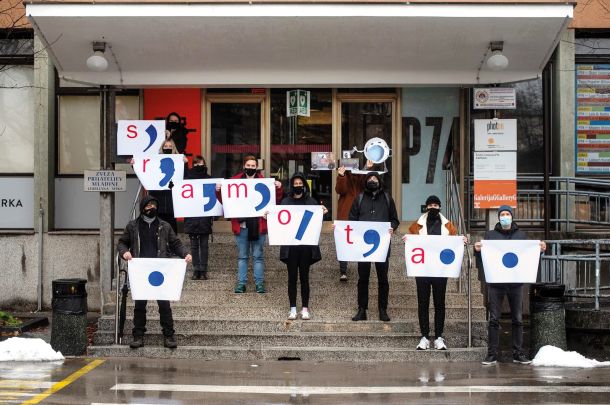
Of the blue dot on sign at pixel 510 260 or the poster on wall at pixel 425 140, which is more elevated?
the poster on wall at pixel 425 140

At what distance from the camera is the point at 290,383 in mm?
10875

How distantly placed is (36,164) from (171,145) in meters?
3.87

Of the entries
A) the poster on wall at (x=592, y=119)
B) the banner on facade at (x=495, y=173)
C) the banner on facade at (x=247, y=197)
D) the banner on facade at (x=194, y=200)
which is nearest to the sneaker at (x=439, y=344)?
the banner on facade at (x=495, y=173)

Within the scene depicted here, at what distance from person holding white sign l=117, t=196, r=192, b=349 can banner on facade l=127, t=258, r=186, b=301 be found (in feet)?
0.83

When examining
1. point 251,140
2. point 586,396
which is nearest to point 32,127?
point 251,140

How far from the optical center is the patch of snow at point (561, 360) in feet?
39.3

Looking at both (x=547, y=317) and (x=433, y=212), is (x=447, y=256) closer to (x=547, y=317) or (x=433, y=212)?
(x=433, y=212)

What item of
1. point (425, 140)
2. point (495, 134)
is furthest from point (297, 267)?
point (425, 140)

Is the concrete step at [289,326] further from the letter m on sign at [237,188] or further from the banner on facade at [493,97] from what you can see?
the banner on facade at [493,97]

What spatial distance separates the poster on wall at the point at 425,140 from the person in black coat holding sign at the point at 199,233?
14.5 ft

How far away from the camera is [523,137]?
17.7 meters

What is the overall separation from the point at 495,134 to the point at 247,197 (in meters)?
3.88

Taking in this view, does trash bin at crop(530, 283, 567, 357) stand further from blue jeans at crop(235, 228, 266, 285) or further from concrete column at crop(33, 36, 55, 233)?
concrete column at crop(33, 36, 55, 233)

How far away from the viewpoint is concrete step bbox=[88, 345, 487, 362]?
12367 mm
